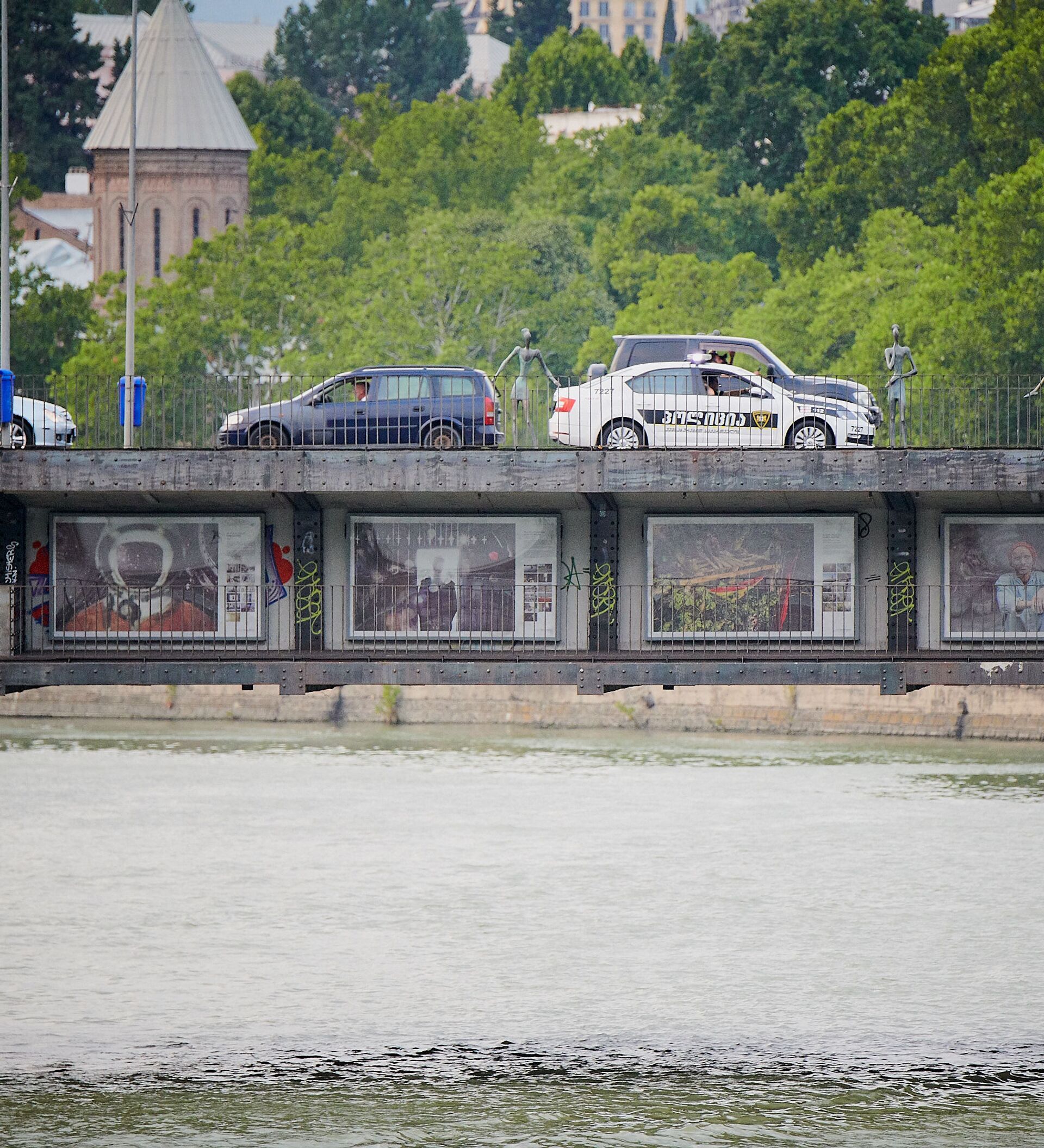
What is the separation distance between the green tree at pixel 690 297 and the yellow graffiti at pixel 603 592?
5226cm

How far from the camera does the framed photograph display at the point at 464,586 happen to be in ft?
112

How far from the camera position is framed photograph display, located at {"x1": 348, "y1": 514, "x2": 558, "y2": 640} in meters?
34.1

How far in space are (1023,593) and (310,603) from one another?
430 inches

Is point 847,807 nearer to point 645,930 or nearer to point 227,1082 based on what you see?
point 645,930

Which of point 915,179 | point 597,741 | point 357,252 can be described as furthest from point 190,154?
point 597,741

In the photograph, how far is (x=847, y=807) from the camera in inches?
1987

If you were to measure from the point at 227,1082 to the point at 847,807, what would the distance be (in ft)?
76.3

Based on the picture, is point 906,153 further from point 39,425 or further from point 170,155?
point 39,425

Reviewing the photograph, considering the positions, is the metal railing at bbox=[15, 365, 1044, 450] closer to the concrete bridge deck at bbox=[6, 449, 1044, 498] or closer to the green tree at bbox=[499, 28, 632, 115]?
the concrete bridge deck at bbox=[6, 449, 1044, 498]

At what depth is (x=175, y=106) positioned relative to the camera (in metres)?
123

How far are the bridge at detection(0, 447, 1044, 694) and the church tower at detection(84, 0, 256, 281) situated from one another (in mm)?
87938

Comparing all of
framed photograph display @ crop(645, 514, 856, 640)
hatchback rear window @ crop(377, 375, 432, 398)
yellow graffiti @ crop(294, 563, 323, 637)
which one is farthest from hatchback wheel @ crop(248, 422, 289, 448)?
framed photograph display @ crop(645, 514, 856, 640)

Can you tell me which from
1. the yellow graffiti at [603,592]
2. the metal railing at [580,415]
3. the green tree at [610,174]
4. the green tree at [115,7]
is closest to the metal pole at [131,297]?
the metal railing at [580,415]

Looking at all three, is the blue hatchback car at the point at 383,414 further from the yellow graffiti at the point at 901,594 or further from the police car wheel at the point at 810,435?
the yellow graffiti at the point at 901,594
